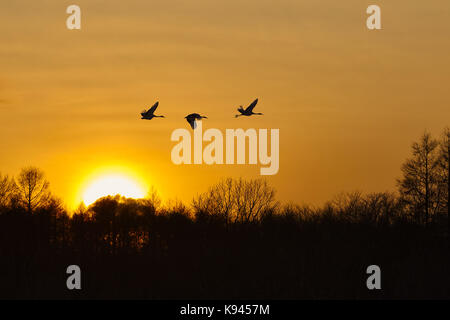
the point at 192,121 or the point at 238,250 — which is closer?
the point at 192,121

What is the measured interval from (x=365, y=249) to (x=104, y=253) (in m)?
21.3

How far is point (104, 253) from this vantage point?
80.8m

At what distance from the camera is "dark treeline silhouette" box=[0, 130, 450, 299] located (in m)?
66.8

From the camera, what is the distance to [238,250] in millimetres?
76125

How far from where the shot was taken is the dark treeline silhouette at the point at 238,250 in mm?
66812

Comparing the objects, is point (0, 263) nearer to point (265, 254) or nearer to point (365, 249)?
point (265, 254)
